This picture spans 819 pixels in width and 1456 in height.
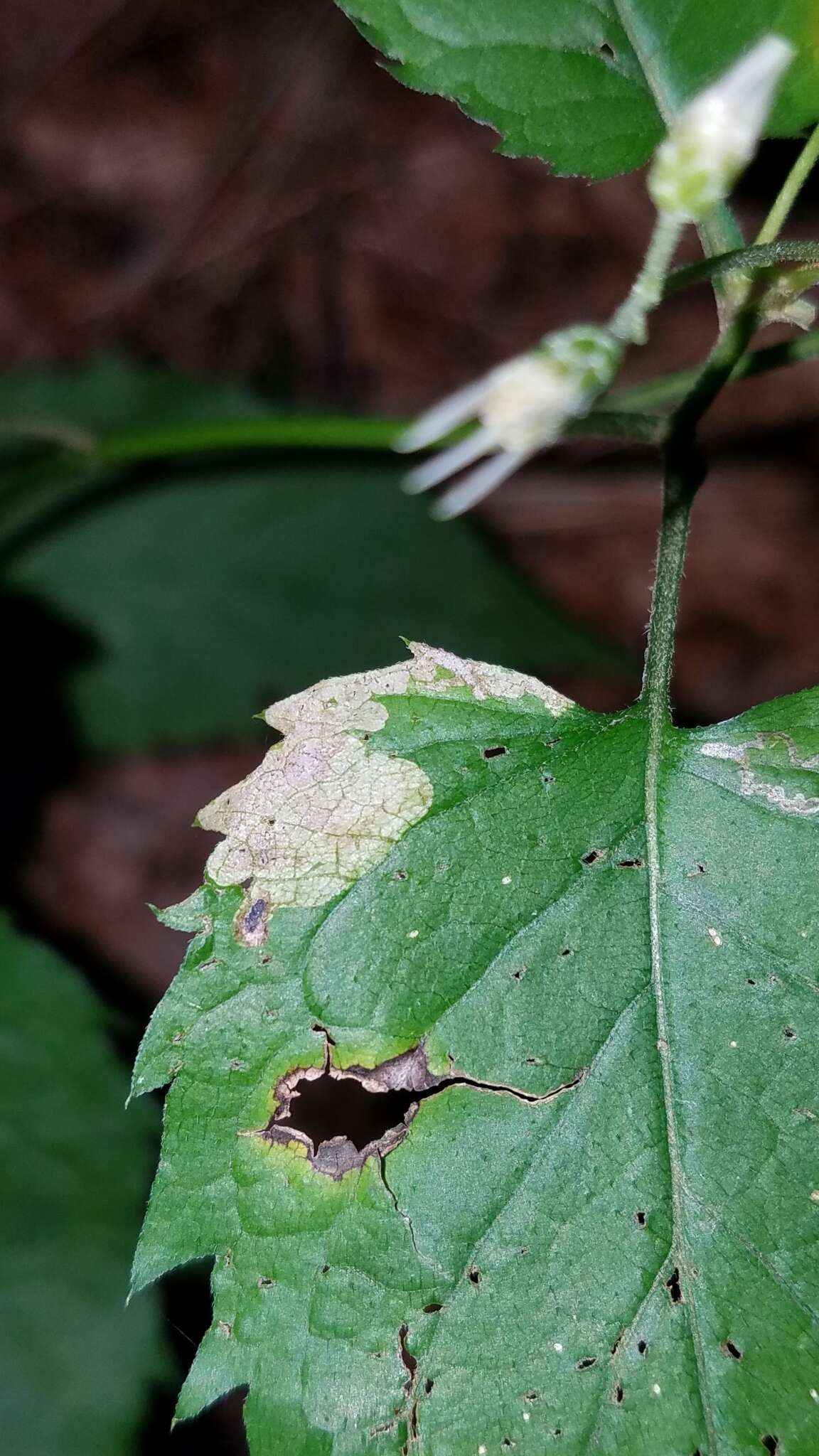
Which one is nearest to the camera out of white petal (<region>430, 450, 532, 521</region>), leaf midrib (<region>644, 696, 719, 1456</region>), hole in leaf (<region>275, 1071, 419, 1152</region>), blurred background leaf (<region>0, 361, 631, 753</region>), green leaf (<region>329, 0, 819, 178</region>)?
white petal (<region>430, 450, 532, 521</region>)

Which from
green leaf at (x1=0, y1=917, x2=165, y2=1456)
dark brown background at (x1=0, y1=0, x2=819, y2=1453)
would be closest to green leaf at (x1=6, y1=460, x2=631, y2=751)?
dark brown background at (x1=0, y1=0, x2=819, y2=1453)

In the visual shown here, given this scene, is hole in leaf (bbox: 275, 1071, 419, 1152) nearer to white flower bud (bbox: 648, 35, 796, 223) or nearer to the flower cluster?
the flower cluster

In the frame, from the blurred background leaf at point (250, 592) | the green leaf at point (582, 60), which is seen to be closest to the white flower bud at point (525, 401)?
the green leaf at point (582, 60)

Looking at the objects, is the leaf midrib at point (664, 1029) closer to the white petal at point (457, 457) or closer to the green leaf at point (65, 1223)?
the white petal at point (457, 457)

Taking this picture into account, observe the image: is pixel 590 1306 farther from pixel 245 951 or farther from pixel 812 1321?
pixel 245 951

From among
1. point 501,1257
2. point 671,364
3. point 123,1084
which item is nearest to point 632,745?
point 501,1257

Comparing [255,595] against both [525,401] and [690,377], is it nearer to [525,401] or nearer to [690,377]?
[690,377]

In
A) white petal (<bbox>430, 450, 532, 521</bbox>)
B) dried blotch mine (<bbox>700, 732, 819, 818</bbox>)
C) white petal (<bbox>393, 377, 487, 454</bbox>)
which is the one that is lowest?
dried blotch mine (<bbox>700, 732, 819, 818</bbox>)
